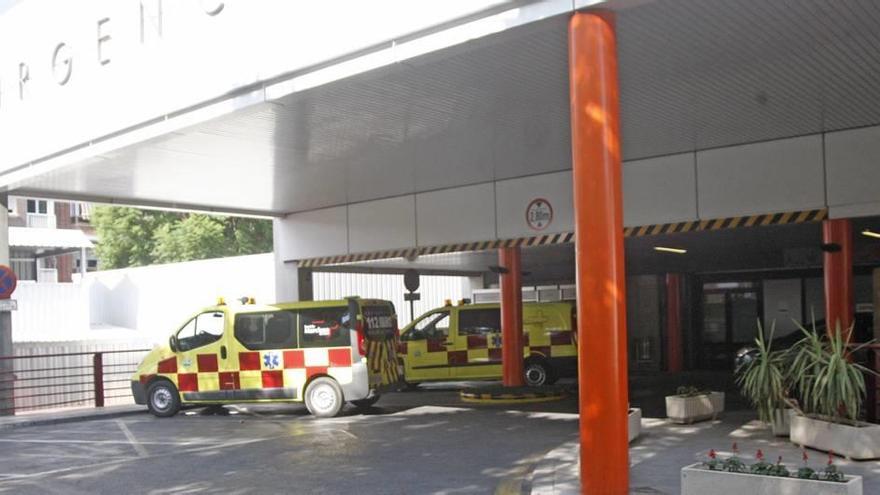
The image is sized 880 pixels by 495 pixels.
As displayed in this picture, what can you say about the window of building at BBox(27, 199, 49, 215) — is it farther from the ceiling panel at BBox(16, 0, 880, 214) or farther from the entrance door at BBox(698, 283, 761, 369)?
the entrance door at BBox(698, 283, 761, 369)

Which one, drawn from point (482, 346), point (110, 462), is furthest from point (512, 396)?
point (110, 462)

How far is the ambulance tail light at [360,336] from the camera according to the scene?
1416 centimetres

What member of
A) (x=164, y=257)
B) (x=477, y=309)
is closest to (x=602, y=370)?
(x=477, y=309)

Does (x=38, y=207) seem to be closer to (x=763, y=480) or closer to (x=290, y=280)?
(x=290, y=280)

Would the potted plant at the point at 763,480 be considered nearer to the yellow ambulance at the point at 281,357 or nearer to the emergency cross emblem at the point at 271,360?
the yellow ambulance at the point at 281,357

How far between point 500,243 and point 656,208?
3.13 m

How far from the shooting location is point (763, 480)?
21.2ft

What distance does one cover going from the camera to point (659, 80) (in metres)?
9.71

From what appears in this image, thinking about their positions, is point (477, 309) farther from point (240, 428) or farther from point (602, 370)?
point (602, 370)

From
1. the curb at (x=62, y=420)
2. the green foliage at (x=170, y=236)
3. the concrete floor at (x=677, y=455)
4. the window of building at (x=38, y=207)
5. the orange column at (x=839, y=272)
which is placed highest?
the window of building at (x=38, y=207)

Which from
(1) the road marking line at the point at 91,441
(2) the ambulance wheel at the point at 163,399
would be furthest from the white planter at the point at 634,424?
(2) the ambulance wheel at the point at 163,399

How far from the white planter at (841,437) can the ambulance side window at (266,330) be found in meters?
7.85

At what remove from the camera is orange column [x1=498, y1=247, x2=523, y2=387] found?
17906 mm

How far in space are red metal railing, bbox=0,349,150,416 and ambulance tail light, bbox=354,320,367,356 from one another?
5.88 m
